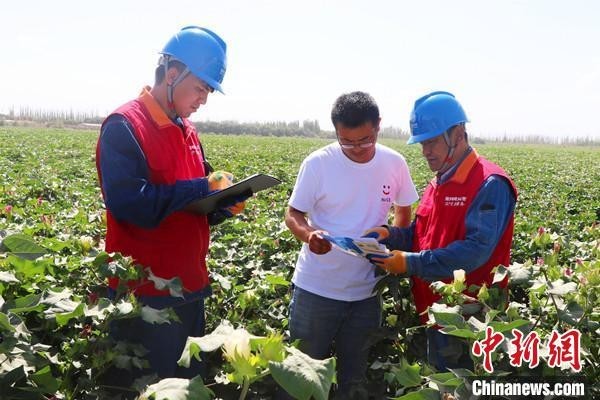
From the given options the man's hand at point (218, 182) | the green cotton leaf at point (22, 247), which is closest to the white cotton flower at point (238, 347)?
the green cotton leaf at point (22, 247)

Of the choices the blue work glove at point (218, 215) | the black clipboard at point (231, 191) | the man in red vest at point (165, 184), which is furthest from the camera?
the blue work glove at point (218, 215)

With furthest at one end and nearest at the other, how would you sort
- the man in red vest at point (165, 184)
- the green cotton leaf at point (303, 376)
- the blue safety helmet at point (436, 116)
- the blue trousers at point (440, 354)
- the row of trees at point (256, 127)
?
the row of trees at point (256, 127), the blue safety helmet at point (436, 116), the man in red vest at point (165, 184), the blue trousers at point (440, 354), the green cotton leaf at point (303, 376)

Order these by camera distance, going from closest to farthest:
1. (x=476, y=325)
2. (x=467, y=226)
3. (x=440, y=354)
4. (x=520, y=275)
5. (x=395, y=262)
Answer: (x=476, y=325) < (x=520, y=275) < (x=440, y=354) < (x=467, y=226) < (x=395, y=262)

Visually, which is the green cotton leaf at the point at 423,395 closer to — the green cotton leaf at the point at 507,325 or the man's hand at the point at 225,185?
the green cotton leaf at the point at 507,325

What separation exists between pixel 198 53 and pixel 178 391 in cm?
159

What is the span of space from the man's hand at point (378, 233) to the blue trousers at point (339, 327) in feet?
1.02

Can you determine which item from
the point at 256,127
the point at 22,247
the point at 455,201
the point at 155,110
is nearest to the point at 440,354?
the point at 455,201

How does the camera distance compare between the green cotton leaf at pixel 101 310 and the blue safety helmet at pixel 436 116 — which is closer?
the green cotton leaf at pixel 101 310

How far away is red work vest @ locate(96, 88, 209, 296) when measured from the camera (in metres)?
2.26

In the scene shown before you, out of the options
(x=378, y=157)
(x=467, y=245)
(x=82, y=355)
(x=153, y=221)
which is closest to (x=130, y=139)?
(x=153, y=221)

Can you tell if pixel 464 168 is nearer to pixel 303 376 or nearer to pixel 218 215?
pixel 218 215

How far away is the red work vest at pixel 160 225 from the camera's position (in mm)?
2260

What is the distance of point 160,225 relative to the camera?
2.34 meters

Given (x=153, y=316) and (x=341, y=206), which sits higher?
(x=341, y=206)
